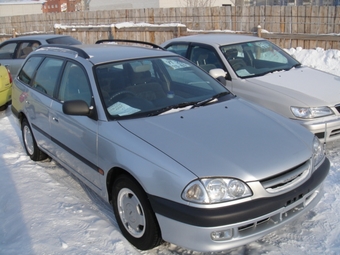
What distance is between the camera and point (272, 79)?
631cm

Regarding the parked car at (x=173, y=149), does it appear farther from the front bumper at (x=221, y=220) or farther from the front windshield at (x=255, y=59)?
the front windshield at (x=255, y=59)

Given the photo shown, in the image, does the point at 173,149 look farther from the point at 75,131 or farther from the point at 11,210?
the point at 11,210

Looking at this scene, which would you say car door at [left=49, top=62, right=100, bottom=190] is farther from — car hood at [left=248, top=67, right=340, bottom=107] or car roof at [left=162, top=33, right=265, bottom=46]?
car roof at [left=162, top=33, right=265, bottom=46]

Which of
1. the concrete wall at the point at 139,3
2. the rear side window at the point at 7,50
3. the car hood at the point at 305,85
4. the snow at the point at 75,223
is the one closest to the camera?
the snow at the point at 75,223

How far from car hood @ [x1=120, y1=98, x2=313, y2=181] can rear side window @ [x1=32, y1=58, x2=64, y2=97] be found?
165 cm

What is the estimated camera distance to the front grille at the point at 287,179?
3.15 metres

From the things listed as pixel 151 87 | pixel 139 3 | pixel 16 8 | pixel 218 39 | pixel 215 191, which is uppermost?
pixel 16 8

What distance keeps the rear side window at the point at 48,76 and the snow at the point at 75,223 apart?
1.11m

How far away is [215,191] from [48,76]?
3142mm

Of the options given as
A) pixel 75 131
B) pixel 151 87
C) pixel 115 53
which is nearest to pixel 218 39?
pixel 115 53

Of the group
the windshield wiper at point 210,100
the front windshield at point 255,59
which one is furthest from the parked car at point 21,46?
the windshield wiper at point 210,100

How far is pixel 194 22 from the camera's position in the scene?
15.1 meters

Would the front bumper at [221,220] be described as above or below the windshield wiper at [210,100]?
below

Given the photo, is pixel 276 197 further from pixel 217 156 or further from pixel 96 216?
pixel 96 216
